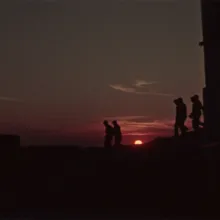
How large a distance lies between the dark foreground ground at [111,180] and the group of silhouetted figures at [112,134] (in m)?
2.64

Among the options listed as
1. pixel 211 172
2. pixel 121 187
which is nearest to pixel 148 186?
pixel 121 187

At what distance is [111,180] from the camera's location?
1862 cm

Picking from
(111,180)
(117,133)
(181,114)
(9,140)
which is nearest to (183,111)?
(181,114)

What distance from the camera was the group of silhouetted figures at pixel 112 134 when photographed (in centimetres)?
2183

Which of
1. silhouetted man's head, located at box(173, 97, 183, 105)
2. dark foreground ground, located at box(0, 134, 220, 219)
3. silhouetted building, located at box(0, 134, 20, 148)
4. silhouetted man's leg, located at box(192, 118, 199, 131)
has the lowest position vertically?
dark foreground ground, located at box(0, 134, 220, 219)

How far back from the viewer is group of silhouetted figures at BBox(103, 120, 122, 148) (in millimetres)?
21828

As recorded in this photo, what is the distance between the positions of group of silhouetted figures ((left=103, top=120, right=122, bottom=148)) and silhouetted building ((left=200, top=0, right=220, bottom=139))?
3.41 m

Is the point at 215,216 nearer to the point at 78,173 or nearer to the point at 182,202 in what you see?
the point at 182,202

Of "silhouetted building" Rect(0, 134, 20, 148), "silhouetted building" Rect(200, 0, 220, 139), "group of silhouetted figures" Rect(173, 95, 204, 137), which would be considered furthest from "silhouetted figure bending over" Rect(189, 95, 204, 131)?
"silhouetted building" Rect(0, 134, 20, 148)

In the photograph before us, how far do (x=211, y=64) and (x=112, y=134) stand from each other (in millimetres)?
4802

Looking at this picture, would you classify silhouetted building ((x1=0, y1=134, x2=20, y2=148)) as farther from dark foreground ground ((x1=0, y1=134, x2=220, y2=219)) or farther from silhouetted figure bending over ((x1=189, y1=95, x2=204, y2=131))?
silhouetted figure bending over ((x1=189, y1=95, x2=204, y2=131))

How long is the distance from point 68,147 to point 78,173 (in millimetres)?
959

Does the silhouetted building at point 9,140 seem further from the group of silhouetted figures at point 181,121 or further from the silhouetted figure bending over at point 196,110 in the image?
the silhouetted figure bending over at point 196,110

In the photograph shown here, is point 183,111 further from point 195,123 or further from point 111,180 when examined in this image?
point 111,180
